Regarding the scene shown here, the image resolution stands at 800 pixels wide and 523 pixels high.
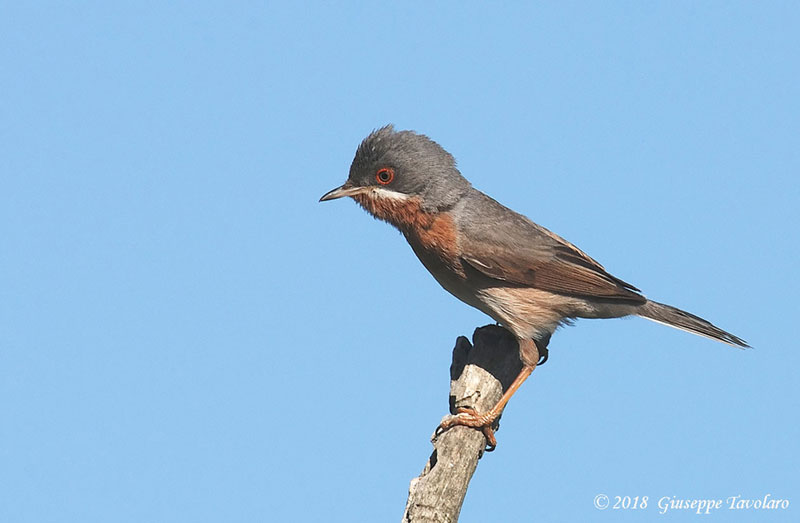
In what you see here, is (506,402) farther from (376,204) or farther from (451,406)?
(376,204)

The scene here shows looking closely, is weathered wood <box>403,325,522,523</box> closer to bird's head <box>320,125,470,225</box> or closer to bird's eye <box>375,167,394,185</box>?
bird's head <box>320,125,470,225</box>

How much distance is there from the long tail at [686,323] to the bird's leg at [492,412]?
4.65 ft

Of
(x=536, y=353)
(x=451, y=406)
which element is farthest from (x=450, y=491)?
(x=536, y=353)

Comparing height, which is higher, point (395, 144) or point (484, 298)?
point (395, 144)

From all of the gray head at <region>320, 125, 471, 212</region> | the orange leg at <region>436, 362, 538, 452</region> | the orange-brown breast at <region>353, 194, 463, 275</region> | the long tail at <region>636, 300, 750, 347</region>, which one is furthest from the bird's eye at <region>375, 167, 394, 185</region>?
the long tail at <region>636, 300, 750, 347</region>

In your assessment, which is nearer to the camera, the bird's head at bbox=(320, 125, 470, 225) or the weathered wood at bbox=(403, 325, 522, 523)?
the weathered wood at bbox=(403, 325, 522, 523)

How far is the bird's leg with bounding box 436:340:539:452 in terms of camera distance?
23.7 ft

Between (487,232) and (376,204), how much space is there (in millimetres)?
1106

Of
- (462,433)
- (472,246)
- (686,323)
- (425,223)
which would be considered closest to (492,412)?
(462,433)

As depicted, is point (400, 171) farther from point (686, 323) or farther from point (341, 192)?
point (686, 323)

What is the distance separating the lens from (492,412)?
7523 mm

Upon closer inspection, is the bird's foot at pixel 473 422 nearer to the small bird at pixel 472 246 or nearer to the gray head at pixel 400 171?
the small bird at pixel 472 246

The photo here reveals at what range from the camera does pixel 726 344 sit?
343 inches

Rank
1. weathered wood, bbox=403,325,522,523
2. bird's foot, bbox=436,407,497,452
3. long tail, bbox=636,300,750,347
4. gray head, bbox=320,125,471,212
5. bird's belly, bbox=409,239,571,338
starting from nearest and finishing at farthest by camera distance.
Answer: weathered wood, bbox=403,325,522,523, bird's foot, bbox=436,407,497,452, gray head, bbox=320,125,471,212, bird's belly, bbox=409,239,571,338, long tail, bbox=636,300,750,347
